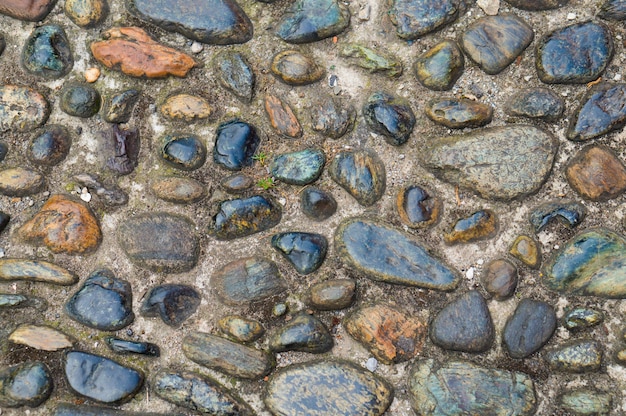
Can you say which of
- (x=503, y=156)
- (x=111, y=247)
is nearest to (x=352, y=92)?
(x=503, y=156)

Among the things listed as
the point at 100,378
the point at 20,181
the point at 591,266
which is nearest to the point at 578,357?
the point at 591,266

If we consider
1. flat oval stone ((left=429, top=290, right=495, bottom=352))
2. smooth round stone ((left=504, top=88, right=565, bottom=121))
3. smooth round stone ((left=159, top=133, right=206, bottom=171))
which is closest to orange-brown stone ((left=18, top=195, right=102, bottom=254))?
smooth round stone ((left=159, top=133, right=206, bottom=171))

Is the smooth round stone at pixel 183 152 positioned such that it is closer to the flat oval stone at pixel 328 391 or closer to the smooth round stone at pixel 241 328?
the smooth round stone at pixel 241 328

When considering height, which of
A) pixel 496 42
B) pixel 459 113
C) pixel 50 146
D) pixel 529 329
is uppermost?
pixel 496 42

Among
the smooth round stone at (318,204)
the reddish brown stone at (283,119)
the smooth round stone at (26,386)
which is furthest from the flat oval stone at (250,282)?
the smooth round stone at (26,386)

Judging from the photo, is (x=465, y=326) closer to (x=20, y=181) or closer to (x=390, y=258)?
(x=390, y=258)

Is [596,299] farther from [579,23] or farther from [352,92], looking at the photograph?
[352,92]

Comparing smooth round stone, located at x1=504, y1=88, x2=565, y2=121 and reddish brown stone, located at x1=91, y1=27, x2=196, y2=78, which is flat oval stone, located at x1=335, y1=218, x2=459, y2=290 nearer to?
smooth round stone, located at x1=504, y1=88, x2=565, y2=121

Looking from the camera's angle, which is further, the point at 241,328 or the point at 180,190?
the point at 180,190
